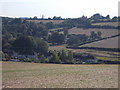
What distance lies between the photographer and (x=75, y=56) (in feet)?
164

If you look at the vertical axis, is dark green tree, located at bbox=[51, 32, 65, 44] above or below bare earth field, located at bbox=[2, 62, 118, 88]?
above

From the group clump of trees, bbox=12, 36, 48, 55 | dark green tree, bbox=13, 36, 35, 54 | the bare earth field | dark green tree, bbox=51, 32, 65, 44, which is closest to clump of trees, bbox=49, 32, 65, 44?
dark green tree, bbox=51, 32, 65, 44

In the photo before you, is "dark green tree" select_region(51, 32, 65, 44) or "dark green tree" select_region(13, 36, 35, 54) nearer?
"dark green tree" select_region(13, 36, 35, 54)

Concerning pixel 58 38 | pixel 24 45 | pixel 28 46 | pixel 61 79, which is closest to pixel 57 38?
pixel 58 38

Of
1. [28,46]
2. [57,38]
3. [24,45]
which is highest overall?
[57,38]

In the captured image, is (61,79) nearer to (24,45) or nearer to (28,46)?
(28,46)

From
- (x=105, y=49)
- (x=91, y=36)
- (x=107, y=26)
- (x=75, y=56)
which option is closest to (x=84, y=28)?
(x=107, y=26)

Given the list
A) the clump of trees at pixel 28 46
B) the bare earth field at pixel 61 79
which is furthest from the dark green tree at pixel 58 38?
the bare earth field at pixel 61 79

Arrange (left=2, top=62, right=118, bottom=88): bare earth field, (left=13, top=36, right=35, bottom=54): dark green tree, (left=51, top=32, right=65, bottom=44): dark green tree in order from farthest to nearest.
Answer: (left=51, top=32, right=65, bottom=44): dark green tree → (left=13, top=36, right=35, bottom=54): dark green tree → (left=2, top=62, right=118, bottom=88): bare earth field

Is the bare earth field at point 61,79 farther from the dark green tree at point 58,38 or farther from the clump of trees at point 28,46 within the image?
the dark green tree at point 58,38

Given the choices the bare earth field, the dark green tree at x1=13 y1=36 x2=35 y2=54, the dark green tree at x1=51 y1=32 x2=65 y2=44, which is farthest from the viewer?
the dark green tree at x1=51 y1=32 x2=65 y2=44

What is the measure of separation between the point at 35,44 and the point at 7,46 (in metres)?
5.93

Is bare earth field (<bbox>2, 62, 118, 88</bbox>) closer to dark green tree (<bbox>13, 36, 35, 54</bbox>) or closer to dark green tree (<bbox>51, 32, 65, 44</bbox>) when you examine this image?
dark green tree (<bbox>13, 36, 35, 54</bbox>)

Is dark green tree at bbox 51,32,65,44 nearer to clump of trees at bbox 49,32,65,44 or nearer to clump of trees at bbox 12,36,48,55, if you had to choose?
clump of trees at bbox 49,32,65,44
